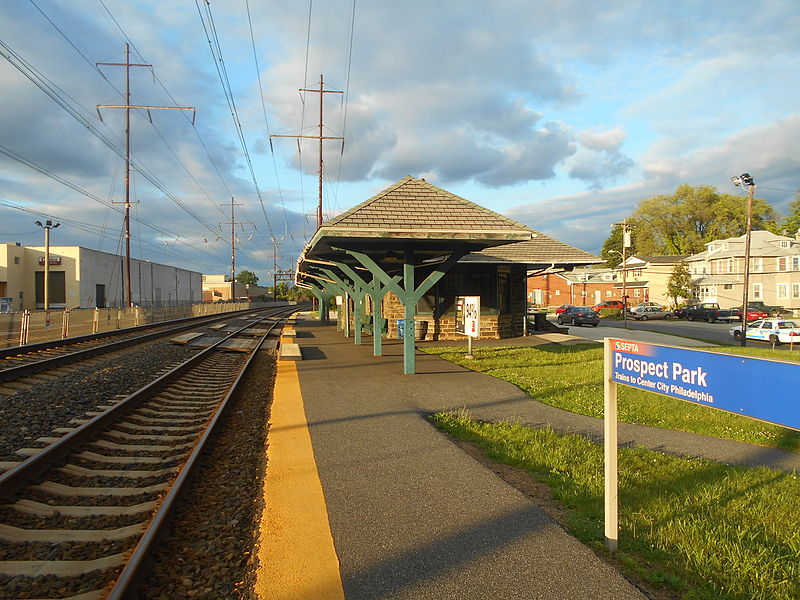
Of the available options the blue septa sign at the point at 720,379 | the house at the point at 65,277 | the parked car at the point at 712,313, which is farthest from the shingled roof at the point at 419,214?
the house at the point at 65,277

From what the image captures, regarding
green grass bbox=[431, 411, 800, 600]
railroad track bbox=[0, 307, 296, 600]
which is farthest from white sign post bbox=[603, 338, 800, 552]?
railroad track bbox=[0, 307, 296, 600]

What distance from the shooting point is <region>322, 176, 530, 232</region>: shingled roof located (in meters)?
10.4

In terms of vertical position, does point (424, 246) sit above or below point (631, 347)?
above

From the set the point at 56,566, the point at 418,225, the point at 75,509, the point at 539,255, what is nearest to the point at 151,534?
the point at 56,566

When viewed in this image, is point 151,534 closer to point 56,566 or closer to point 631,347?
point 56,566

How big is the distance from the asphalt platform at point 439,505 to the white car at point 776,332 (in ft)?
74.4

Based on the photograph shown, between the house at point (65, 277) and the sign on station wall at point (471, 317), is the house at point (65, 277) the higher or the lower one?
the higher one

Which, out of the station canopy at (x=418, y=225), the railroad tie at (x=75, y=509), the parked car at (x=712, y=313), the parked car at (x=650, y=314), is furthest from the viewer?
the parked car at (x=650, y=314)

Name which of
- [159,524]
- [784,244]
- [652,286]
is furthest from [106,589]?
[652,286]

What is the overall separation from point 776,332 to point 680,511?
26.7 meters

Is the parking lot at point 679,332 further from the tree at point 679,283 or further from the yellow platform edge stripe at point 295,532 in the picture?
the tree at point 679,283

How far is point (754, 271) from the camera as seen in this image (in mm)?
58781

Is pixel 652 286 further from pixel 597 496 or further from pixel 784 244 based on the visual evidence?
pixel 597 496

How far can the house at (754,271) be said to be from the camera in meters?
53.8
